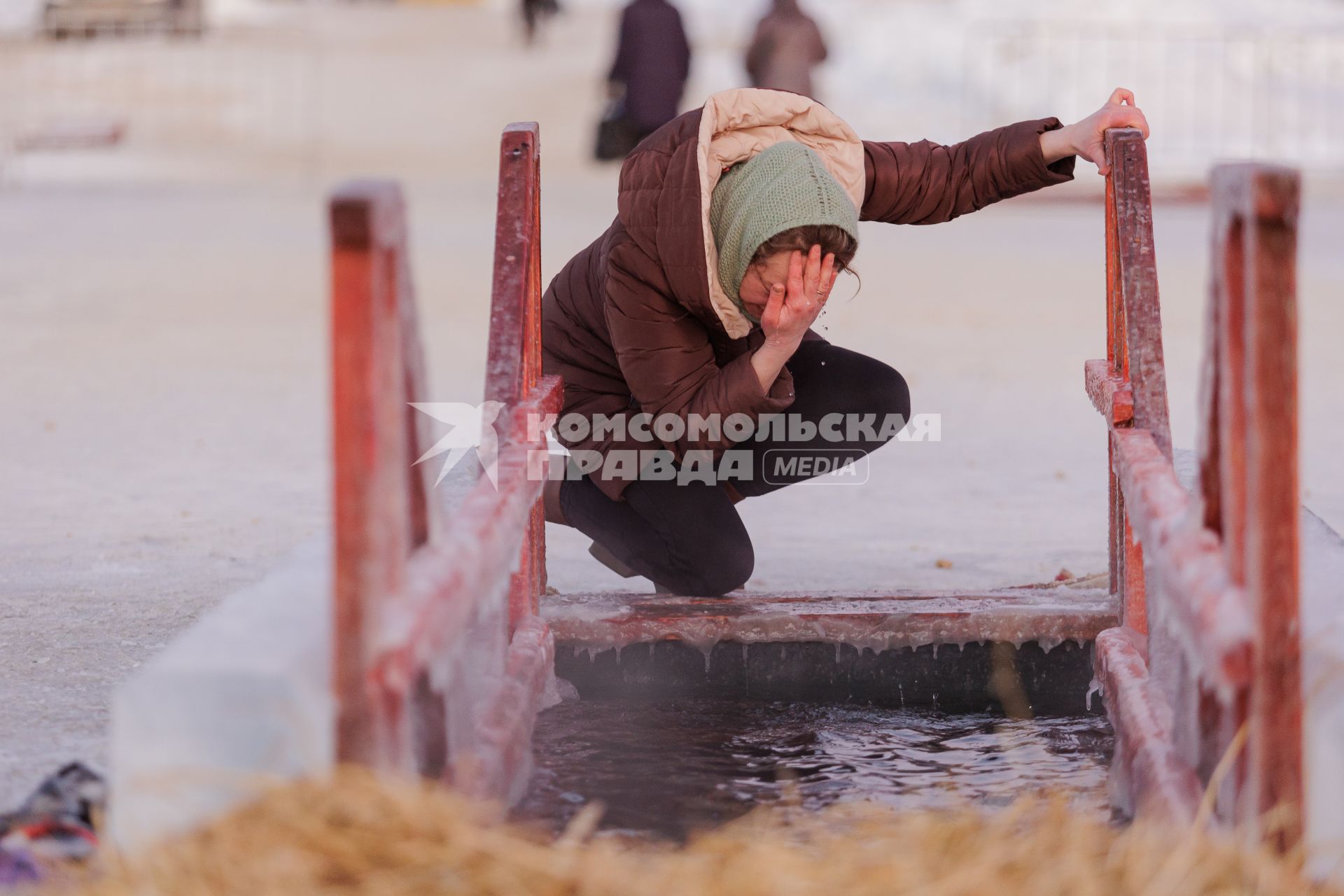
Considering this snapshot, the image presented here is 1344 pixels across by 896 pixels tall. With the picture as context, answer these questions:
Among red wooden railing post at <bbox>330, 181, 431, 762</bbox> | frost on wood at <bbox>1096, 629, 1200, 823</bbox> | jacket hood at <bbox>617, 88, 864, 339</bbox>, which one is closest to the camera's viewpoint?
red wooden railing post at <bbox>330, 181, 431, 762</bbox>

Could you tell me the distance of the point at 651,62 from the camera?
11141 mm

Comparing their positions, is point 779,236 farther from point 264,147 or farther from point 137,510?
point 264,147

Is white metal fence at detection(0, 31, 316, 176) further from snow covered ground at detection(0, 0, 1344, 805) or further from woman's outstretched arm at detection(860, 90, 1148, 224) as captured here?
woman's outstretched arm at detection(860, 90, 1148, 224)

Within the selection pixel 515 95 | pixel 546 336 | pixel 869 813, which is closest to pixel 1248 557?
pixel 869 813

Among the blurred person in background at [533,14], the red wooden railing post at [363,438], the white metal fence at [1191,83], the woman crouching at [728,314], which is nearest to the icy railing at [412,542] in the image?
the red wooden railing post at [363,438]

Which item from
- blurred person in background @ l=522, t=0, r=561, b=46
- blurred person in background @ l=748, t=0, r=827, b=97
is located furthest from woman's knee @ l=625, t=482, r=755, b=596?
blurred person in background @ l=522, t=0, r=561, b=46

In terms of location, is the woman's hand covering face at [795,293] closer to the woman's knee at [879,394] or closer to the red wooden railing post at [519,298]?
the red wooden railing post at [519,298]

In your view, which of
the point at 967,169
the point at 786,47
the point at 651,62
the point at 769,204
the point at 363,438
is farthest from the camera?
the point at 786,47

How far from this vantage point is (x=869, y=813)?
6.97 ft

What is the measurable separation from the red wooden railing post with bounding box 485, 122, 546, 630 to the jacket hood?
0.16m

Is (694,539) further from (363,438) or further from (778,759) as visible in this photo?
(363,438)

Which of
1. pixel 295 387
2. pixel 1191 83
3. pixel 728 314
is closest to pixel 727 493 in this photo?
pixel 728 314

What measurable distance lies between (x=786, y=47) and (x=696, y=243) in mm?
8951

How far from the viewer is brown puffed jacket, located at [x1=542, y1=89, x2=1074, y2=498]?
8.79 feet
